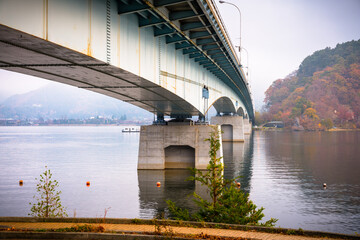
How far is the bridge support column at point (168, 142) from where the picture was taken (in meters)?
38.5

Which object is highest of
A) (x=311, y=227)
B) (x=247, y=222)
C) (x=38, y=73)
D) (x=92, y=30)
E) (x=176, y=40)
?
(x=176, y=40)

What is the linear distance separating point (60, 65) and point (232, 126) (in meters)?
81.2

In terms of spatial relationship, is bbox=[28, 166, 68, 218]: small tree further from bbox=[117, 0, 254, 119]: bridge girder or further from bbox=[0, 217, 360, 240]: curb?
bbox=[117, 0, 254, 119]: bridge girder

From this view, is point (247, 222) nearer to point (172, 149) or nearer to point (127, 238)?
point (127, 238)

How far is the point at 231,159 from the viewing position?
5438cm

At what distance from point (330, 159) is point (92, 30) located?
158 feet

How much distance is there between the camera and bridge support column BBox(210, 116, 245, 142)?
302 feet

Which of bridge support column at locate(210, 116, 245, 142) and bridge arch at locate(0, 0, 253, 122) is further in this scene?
bridge support column at locate(210, 116, 245, 142)

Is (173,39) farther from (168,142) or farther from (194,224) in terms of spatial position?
(168,142)

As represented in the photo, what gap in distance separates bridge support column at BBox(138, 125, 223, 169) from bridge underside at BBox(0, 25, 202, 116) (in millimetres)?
14332

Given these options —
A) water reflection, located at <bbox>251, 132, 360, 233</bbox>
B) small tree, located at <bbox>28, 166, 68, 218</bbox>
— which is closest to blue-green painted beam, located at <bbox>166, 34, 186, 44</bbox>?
small tree, located at <bbox>28, 166, 68, 218</bbox>

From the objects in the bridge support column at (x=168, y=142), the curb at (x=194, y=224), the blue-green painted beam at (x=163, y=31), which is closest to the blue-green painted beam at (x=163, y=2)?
the blue-green painted beam at (x=163, y=31)

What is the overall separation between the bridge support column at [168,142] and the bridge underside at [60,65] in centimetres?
1433

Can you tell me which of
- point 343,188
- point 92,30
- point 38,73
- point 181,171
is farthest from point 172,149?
point 92,30
